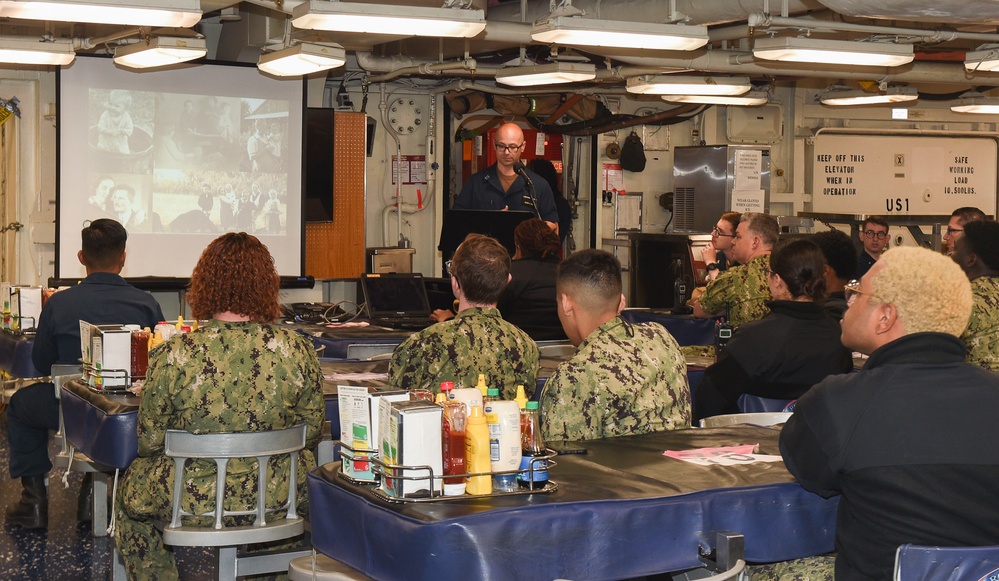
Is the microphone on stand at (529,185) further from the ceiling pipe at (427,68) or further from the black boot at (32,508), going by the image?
the black boot at (32,508)

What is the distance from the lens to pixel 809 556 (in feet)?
8.78

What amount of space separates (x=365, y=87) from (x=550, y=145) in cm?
187

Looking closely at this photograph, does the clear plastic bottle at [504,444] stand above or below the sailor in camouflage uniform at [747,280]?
below

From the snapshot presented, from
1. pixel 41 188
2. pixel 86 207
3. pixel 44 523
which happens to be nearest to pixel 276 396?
pixel 44 523

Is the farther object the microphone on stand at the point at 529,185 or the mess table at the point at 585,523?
the microphone on stand at the point at 529,185

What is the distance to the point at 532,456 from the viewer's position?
8.11 ft

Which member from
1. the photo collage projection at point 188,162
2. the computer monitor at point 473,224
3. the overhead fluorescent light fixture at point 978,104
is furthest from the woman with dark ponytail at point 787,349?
the overhead fluorescent light fixture at point 978,104

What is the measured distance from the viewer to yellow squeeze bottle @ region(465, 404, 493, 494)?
93.6 inches

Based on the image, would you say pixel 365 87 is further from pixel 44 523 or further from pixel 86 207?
pixel 44 523

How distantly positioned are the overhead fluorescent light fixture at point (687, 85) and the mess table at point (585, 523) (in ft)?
17.4

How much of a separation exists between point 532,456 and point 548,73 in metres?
4.93

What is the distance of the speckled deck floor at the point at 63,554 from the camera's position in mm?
4457

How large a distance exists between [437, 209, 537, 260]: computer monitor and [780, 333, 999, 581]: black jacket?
16.2 ft

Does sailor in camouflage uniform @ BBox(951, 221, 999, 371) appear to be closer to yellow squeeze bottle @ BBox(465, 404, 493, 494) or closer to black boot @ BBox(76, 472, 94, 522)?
yellow squeeze bottle @ BBox(465, 404, 493, 494)
